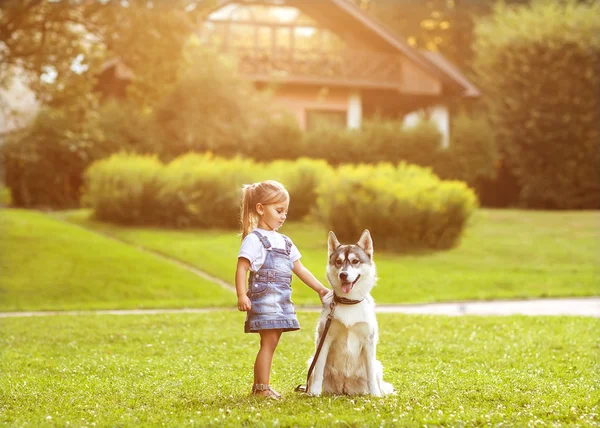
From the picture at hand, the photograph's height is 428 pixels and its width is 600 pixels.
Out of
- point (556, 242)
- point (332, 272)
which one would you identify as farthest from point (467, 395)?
point (556, 242)

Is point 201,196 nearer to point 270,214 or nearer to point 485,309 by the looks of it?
point 485,309

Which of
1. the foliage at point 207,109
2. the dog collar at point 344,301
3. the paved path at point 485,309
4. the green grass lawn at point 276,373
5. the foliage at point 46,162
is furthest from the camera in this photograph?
the foliage at point 207,109

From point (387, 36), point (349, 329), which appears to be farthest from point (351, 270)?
point (387, 36)

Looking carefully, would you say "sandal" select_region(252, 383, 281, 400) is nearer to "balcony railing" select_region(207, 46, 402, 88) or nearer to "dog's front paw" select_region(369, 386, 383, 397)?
"dog's front paw" select_region(369, 386, 383, 397)

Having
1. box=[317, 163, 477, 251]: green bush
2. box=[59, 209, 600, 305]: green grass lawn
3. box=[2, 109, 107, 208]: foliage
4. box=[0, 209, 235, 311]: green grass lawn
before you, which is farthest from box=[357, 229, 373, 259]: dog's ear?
box=[2, 109, 107, 208]: foliage

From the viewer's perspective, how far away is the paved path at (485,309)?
14273 mm

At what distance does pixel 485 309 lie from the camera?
14852 millimetres

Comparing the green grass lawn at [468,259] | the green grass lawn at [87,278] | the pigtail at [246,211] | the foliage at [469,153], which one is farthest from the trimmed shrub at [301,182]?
the pigtail at [246,211]

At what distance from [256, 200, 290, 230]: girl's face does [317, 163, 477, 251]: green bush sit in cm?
1379

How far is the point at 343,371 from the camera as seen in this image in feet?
22.7

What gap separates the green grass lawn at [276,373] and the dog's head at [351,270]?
2.81ft

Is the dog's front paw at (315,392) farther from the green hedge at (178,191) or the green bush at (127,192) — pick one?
the green bush at (127,192)

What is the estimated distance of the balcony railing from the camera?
34031 mm

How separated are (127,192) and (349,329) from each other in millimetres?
17972
